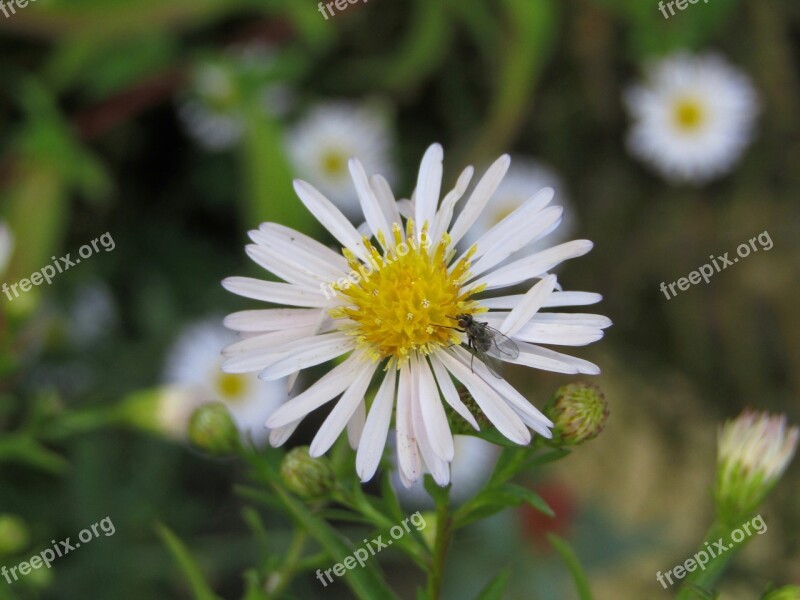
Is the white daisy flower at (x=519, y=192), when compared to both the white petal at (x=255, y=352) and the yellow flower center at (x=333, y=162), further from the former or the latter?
the white petal at (x=255, y=352)

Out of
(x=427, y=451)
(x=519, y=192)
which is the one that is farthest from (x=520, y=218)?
(x=519, y=192)

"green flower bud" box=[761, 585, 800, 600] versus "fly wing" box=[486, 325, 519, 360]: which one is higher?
"fly wing" box=[486, 325, 519, 360]

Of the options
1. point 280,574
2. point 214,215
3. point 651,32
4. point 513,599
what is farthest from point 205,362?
point 651,32

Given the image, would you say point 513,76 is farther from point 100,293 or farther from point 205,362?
point 100,293

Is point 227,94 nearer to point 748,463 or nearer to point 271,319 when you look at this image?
point 271,319

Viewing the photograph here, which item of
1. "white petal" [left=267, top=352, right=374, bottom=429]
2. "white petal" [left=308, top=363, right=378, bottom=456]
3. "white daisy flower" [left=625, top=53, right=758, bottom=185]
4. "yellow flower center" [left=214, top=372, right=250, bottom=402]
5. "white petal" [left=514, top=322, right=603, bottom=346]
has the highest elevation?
"white daisy flower" [left=625, top=53, right=758, bottom=185]

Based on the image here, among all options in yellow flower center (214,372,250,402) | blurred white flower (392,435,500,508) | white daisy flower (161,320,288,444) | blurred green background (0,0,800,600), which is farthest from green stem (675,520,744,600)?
yellow flower center (214,372,250,402)

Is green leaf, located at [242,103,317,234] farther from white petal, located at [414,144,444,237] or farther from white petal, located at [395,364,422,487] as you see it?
white petal, located at [395,364,422,487]
